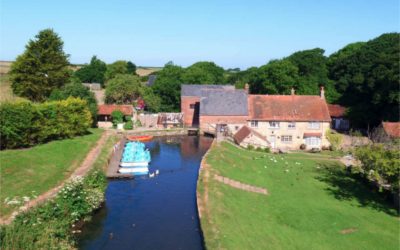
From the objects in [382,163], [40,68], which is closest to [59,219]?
[382,163]

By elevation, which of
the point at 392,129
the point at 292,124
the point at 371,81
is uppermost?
the point at 371,81

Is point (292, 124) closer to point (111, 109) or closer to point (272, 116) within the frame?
point (272, 116)

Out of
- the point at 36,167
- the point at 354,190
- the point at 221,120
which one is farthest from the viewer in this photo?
the point at 221,120

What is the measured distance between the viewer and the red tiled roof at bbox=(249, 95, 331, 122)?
57344 mm

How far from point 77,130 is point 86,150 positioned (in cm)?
641

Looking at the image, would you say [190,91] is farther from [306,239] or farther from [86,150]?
[306,239]

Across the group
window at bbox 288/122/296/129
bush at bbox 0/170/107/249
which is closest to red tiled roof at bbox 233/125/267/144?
window at bbox 288/122/296/129

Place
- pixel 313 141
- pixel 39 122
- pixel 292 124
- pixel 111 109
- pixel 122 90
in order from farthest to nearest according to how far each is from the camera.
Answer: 1. pixel 122 90
2. pixel 111 109
3. pixel 292 124
4. pixel 313 141
5. pixel 39 122

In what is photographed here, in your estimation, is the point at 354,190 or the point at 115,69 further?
the point at 115,69

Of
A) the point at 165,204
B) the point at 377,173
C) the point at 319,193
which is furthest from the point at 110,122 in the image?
the point at 377,173

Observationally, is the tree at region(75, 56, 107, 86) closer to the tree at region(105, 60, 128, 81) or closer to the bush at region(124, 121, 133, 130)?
the tree at region(105, 60, 128, 81)

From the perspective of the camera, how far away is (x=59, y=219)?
81.8 ft

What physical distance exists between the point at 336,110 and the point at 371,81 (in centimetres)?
1008

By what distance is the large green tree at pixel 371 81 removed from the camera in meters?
56.5
